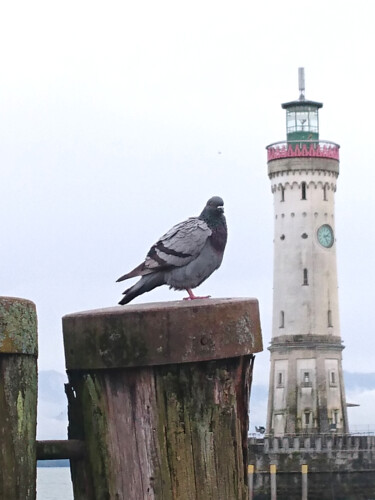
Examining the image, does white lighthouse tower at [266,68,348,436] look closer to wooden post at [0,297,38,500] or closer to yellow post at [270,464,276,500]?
yellow post at [270,464,276,500]

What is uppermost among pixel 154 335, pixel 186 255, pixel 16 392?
pixel 186 255

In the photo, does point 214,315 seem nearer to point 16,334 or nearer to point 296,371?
point 16,334

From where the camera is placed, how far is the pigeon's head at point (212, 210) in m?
7.31

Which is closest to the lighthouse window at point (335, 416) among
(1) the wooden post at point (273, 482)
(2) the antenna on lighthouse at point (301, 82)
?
(1) the wooden post at point (273, 482)

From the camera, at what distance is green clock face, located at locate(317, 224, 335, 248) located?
Answer: 224 feet

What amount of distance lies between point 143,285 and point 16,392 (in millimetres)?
1877

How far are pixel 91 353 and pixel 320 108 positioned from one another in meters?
68.2

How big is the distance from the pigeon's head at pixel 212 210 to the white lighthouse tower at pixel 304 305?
59.1 metres

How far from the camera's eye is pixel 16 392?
4695mm

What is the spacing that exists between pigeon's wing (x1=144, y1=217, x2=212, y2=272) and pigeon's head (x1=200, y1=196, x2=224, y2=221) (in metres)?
0.06

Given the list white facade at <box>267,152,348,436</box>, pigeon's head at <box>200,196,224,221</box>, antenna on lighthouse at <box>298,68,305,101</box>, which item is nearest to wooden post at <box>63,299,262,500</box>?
pigeon's head at <box>200,196,224,221</box>

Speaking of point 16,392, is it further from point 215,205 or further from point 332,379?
point 332,379

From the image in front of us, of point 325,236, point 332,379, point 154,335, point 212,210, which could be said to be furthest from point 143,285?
point 325,236

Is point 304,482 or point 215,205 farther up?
point 304,482
